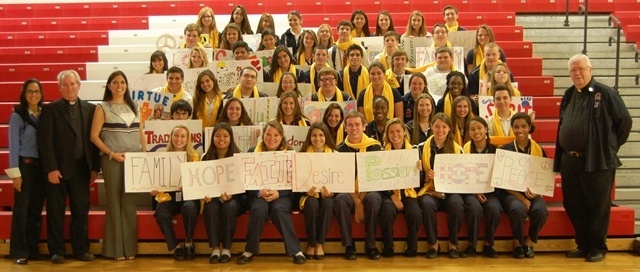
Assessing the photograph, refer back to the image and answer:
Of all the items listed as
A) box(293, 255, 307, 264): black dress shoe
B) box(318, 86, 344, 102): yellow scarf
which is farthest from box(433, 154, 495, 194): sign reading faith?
box(318, 86, 344, 102): yellow scarf

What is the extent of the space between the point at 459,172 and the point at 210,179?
173 centimetres

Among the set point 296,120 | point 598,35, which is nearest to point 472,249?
point 296,120

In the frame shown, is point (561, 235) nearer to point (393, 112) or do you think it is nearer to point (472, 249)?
point (472, 249)

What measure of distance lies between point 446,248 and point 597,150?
1.24 m

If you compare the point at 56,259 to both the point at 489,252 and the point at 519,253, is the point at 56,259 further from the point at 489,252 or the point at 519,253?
the point at 519,253

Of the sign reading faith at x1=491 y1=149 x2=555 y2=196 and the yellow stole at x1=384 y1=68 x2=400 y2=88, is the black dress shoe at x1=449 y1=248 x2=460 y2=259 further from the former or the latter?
the yellow stole at x1=384 y1=68 x2=400 y2=88

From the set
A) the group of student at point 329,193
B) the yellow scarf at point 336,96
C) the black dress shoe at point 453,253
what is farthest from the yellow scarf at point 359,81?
the black dress shoe at point 453,253

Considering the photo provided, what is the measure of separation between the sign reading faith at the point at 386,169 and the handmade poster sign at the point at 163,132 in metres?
1.23

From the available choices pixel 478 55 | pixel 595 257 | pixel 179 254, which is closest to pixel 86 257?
pixel 179 254

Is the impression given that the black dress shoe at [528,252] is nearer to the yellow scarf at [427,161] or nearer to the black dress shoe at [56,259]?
the yellow scarf at [427,161]

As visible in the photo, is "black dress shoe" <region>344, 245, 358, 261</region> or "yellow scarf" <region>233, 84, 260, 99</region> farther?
"yellow scarf" <region>233, 84, 260, 99</region>

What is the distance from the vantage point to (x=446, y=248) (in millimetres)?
5785

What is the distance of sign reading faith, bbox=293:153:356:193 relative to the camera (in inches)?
221

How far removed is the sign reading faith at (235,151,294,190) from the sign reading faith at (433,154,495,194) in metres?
1.03
